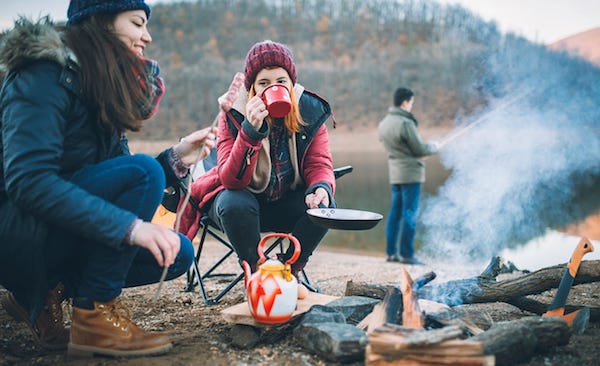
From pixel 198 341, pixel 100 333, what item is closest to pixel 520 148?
pixel 198 341

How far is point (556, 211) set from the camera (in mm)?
8531

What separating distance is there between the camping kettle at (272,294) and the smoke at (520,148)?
2.27m

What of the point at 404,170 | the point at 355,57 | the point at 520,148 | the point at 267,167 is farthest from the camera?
the point at 355,57

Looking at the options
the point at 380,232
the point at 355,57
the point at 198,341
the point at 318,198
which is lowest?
the point at 380,232

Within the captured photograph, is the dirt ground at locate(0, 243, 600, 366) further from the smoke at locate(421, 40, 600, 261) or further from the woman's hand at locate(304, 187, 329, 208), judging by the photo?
the smoke at locate(421, 40, 600, 261)

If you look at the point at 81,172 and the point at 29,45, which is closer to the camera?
the point at 29,45

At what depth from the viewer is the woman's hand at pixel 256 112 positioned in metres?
2.21

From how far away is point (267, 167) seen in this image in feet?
8.08

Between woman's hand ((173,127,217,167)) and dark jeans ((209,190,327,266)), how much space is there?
0.35m

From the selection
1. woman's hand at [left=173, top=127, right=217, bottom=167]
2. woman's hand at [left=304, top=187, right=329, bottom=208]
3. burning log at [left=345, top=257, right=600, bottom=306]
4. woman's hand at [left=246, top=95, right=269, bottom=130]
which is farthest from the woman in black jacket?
burning log at [left=345, top=257, right=600, bottom=306]

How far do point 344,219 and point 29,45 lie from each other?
1.27 meters

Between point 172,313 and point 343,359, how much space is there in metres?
1.20

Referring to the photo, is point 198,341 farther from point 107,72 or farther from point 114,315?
point 107,72

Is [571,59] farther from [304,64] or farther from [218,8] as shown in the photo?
[218,8]
